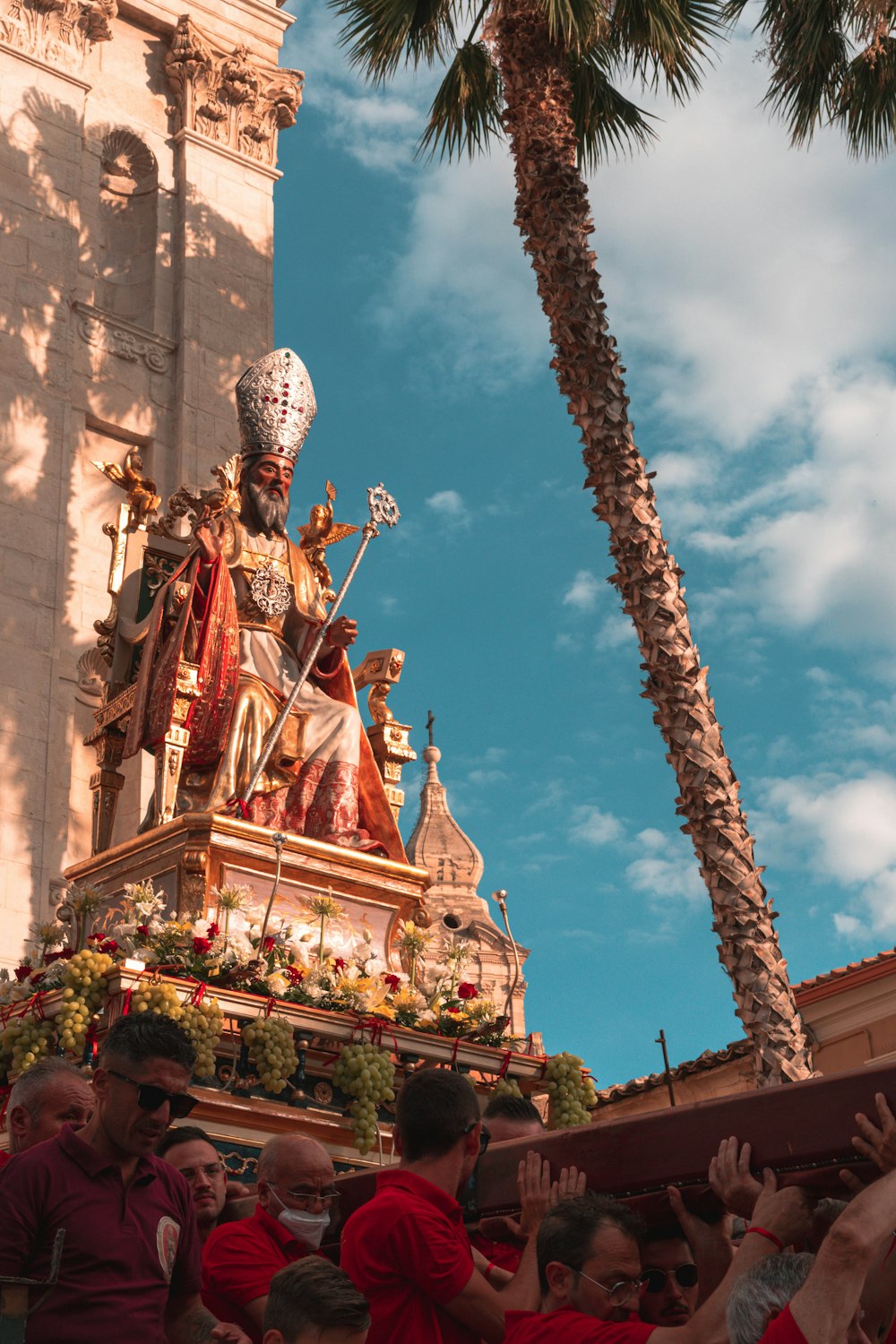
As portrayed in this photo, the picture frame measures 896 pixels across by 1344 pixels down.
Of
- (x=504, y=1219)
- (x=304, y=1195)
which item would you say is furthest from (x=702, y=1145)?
(x=304, y=1195)

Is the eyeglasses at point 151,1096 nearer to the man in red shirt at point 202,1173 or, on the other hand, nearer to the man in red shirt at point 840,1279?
the man in red shirt at point 202,1173

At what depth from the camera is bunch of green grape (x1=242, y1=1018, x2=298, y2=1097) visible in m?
9.74

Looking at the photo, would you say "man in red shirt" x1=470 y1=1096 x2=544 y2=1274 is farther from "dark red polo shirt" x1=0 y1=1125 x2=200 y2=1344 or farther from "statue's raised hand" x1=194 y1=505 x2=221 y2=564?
"statue's raised hand" x1=194 y1=505 x2=221 y2=564

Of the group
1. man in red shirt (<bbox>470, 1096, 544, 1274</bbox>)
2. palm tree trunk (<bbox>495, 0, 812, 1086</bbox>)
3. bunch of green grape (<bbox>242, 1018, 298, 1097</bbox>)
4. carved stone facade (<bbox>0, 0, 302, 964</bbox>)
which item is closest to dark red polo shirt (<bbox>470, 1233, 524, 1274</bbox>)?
man in red shirt (<bbox>470, 1096, 544, 1274</bbox>)

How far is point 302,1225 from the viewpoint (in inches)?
205

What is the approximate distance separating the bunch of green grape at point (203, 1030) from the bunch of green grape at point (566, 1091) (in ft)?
6.86

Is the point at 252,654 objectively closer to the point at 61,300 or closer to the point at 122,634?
the point at 122,634

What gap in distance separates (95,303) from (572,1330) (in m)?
16.6

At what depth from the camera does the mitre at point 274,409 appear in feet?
48.1

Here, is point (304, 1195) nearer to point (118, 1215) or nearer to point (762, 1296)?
point (118, 1215)

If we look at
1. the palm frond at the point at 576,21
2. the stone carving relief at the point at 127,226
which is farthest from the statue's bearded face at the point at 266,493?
the stone carving relief at the point at 127,226

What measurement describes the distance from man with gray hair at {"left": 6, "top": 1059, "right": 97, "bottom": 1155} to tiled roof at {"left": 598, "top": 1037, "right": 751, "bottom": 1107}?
13111 mm

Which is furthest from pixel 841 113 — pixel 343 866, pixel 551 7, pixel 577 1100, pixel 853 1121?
pixel 853 1121

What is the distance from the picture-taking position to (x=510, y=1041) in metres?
11.1
